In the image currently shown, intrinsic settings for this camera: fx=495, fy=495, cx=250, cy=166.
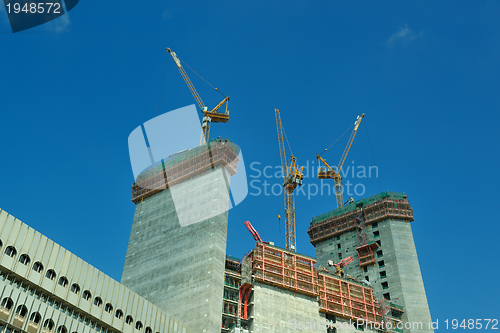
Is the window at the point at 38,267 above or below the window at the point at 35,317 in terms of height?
above

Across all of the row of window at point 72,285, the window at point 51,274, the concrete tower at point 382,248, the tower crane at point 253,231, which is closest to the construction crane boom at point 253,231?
the tower crane at point 253,231

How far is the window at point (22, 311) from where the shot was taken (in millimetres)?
56228

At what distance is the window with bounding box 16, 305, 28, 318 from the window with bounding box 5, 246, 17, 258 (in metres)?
5.93

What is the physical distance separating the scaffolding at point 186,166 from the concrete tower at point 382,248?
46454 millimetres

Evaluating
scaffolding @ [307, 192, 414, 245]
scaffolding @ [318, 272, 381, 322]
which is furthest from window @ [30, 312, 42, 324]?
scaffolding @ [307, 192, 414, 245]

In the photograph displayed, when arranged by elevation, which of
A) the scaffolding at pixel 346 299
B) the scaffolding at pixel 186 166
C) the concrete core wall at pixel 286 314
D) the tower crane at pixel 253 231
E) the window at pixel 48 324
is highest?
the scaffolding at pixel 186 166

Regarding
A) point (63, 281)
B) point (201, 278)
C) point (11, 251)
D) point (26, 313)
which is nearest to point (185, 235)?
point (201, 278)

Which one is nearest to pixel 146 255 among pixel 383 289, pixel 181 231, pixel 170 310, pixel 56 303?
pixel 181 231

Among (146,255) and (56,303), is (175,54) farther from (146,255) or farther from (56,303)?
(56,303)

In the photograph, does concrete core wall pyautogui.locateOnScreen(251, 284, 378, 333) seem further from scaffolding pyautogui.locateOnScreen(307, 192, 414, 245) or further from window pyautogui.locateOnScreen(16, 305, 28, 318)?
window pyautogui.locateOnScreen(16, 305, 28, 318)

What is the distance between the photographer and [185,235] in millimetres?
110688

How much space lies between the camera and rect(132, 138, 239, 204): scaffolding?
395ft

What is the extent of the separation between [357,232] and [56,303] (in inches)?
4389

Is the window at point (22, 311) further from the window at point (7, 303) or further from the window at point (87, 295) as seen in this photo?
the window at point (87, 295)
